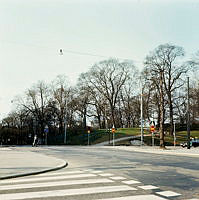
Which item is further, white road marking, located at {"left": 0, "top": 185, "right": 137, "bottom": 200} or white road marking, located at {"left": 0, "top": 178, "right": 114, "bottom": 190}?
white road marking, located at {"left": 0, "top": 178, "right": 114, "bottom": 190}

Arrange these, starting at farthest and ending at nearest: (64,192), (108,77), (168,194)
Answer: (108,77) < (64,192) < (168,194)

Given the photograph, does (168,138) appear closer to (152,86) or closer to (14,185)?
(152,86)

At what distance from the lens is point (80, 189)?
771 cm

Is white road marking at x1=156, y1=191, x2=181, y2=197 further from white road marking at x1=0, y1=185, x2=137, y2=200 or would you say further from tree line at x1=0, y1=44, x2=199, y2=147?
tree line at x1=0, y1=44, x2=199, y2=147

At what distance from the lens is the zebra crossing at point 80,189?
679 cm

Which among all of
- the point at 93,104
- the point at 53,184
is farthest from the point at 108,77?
the point at 53,184

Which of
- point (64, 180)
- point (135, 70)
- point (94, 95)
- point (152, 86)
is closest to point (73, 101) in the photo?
point (94, 95)

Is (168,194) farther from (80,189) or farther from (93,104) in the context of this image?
(93,104)

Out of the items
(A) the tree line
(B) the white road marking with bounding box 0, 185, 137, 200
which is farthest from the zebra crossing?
(A) the tree line

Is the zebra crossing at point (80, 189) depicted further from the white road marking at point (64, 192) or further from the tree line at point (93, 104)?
the tree line at point (93, 104)

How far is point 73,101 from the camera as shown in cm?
6056

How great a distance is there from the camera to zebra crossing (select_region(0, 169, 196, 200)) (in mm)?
6793

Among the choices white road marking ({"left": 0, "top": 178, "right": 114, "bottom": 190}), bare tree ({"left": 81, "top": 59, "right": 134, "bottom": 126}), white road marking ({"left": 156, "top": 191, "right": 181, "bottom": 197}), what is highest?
bare tree ({"left": 81, "top": 59, "right": 134, "bottom": 126})

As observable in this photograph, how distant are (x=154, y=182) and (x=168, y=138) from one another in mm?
45249
